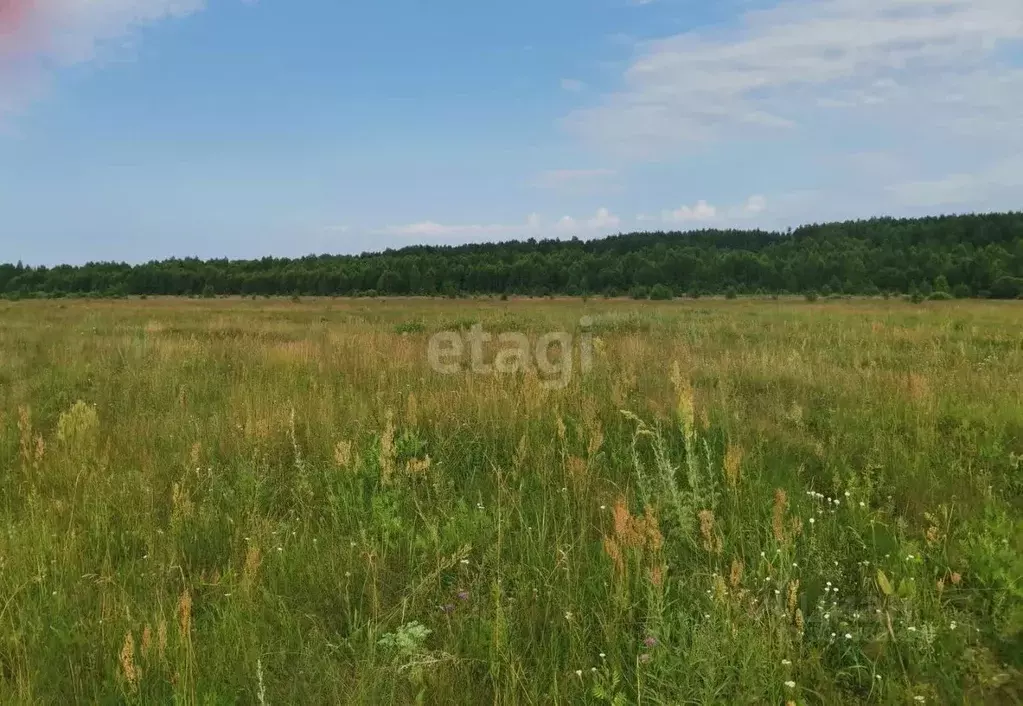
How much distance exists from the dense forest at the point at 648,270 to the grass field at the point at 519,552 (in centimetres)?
7995

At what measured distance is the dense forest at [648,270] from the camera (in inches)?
3327

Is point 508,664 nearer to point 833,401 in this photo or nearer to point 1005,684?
point 1005,684

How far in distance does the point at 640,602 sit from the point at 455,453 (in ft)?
6.51

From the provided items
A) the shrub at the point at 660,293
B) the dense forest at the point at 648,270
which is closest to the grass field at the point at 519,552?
the shrub at the point at 660,293

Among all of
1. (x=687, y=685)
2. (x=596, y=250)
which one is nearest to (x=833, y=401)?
(x=687, y=685)

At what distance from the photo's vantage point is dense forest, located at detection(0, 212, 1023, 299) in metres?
84.5

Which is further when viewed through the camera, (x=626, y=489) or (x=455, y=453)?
(x=455, y=453)

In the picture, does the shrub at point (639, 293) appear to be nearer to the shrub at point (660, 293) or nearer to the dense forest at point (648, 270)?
the dense forest at point (648, 270)

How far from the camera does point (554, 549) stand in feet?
9.02

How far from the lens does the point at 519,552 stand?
9.07 feet

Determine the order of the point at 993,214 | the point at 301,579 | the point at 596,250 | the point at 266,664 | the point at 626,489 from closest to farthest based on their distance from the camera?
the point at 266,664 < the point at 301,579 < the point at 626,489 < the point at 993,214 < the point at 596,250

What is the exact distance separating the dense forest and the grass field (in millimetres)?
79950

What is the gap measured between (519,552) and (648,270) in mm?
99230

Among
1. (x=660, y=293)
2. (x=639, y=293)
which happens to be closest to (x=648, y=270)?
(x=639, y=293)
